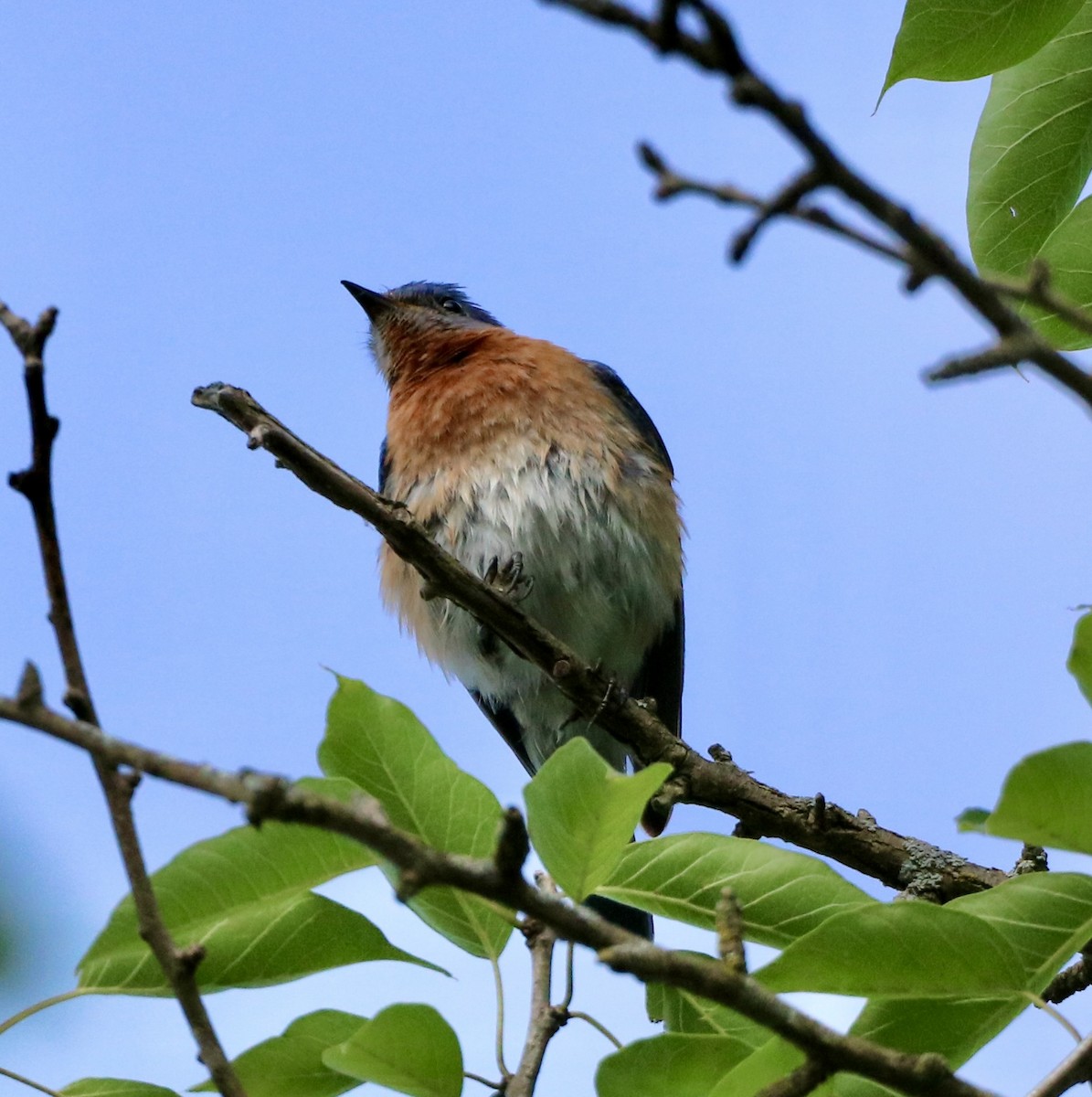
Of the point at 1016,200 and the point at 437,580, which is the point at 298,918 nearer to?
the point at 437,580

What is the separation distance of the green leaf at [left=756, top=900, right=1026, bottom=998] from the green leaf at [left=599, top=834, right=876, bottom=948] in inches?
13.1

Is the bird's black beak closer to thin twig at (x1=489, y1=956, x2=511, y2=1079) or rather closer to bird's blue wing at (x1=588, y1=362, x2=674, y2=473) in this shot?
bird's blue wing at (x1=588, y1=362, x2=674, y2=473)

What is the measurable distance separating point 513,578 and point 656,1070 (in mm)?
3882

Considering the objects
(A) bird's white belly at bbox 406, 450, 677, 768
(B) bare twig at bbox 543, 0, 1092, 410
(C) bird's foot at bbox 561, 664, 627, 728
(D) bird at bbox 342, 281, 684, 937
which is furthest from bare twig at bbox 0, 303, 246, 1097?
(A) bird's white belly at bbox 406, 450, 677, 768

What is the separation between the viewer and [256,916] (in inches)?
83.0

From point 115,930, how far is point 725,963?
2.92 ft

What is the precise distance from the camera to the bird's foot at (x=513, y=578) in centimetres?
566

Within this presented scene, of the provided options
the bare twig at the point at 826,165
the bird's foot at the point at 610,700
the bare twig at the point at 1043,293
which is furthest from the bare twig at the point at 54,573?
the bird's foot at the point at 610,700

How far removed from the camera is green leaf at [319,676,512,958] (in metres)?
2.21

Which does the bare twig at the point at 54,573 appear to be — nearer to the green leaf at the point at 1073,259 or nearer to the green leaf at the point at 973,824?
the green leaf at the point at 973,824

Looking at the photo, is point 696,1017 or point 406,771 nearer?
point 406,771

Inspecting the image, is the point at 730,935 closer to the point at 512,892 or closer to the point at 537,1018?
the point at 512,892

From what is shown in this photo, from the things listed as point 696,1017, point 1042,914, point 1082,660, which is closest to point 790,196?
point 1082,660

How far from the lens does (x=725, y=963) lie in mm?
1587
